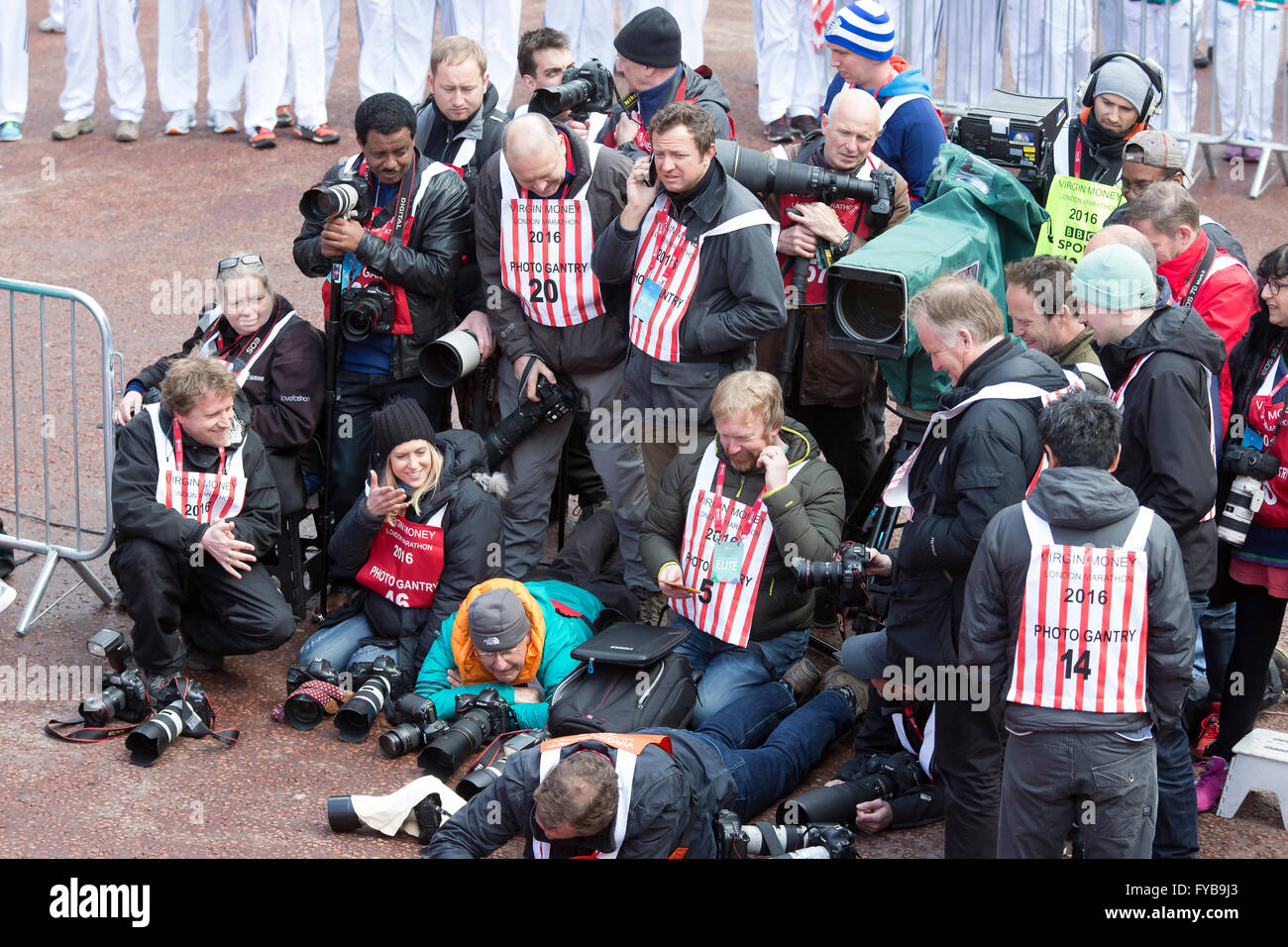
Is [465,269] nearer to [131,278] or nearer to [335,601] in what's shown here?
[335,601]

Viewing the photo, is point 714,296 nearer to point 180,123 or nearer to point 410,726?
point 410,726

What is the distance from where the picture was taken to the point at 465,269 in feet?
21.9

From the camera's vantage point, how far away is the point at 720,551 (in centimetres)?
571

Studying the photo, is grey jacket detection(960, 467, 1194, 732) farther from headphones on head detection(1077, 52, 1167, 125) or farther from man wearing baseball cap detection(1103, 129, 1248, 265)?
headphones on head detection(1077, 52, 1167, 125)

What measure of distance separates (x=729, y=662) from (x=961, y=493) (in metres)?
1.56

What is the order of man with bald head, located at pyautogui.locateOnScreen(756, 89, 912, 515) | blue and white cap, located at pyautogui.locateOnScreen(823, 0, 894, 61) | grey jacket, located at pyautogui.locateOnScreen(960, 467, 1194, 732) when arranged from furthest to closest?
1. blue and white cap, located at pyautogui.locateOnScreen(823, 0, 894, 61)
2. man with bald head, located at pyautogui.locateOnScreen(756, 89, 912, 515)
3. grey jacket, located at pyautogui.locateOnScreen(960, 467, 1194, 732)

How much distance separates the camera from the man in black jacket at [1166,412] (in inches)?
182

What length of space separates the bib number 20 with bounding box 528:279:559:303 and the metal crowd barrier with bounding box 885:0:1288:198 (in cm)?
521

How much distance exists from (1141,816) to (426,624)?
116 inches

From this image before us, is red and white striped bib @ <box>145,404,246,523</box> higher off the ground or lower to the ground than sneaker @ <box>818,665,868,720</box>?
higher

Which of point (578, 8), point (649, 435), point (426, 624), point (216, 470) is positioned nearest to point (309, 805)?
point (426, 624)

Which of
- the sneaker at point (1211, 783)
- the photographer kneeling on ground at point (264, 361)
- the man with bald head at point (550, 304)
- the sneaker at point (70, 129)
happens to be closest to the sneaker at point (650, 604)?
the man with bald head at point (550, 304)

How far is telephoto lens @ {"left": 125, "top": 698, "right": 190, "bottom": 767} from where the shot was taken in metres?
5.37

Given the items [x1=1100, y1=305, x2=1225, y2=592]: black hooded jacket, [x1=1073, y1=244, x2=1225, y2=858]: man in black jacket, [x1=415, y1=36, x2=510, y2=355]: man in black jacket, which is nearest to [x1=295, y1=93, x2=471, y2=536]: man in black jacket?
[x1=415, y1=36, x2=510, y2=355]: man in black jacket
